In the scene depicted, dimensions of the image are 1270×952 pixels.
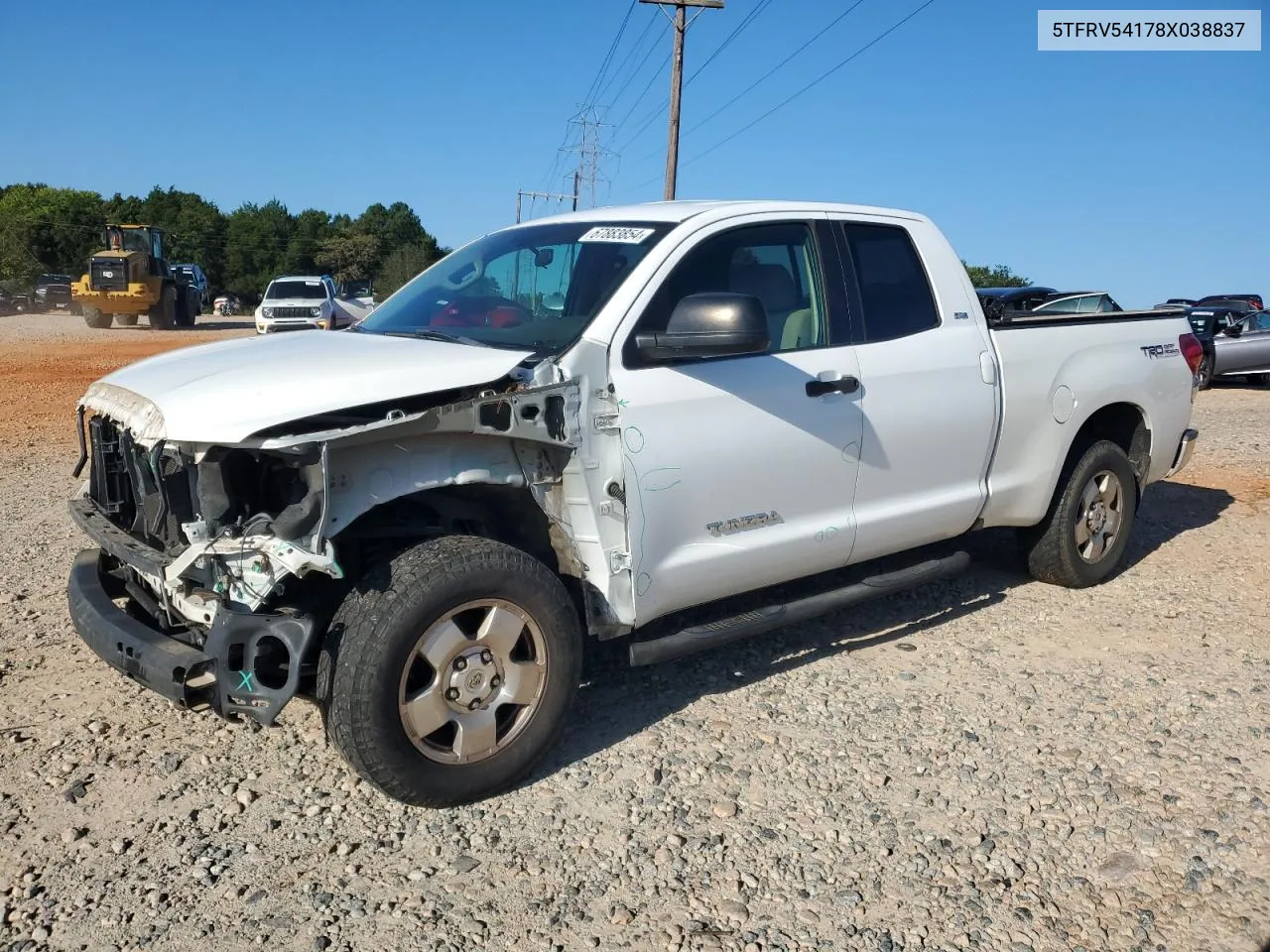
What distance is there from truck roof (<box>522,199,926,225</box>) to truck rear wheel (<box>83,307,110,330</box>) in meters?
31.2

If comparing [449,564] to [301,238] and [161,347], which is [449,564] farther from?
[301,238]

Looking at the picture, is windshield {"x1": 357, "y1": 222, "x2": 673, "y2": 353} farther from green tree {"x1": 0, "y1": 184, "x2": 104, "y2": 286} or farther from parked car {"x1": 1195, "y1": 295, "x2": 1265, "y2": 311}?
green tree {"x1": 0, "y1": 184, "x2": 104, "y2": 286}

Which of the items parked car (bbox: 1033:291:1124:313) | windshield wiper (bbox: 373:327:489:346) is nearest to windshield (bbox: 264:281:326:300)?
parked car (bbox: 1033:291:1124:313)

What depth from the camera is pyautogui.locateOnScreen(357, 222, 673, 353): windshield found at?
12.7 ft

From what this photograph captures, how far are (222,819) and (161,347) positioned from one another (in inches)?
886

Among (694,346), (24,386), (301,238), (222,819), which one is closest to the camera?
(222,819)

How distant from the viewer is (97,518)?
3975mm

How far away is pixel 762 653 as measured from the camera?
4809 millimetres

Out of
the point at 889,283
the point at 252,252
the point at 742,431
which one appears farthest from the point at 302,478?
the point at 252,252

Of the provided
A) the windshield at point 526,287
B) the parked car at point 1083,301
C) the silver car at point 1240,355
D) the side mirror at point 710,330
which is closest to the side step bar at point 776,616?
the side mirror at point 710,330

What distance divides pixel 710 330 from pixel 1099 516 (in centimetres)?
319

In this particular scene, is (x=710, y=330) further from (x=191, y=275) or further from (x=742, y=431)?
(x=191, y=275)

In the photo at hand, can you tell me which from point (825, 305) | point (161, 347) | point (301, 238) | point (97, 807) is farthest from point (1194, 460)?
point (301, 238)

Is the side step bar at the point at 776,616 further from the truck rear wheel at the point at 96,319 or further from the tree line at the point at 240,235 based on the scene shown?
the tree line at the point at 240,235
